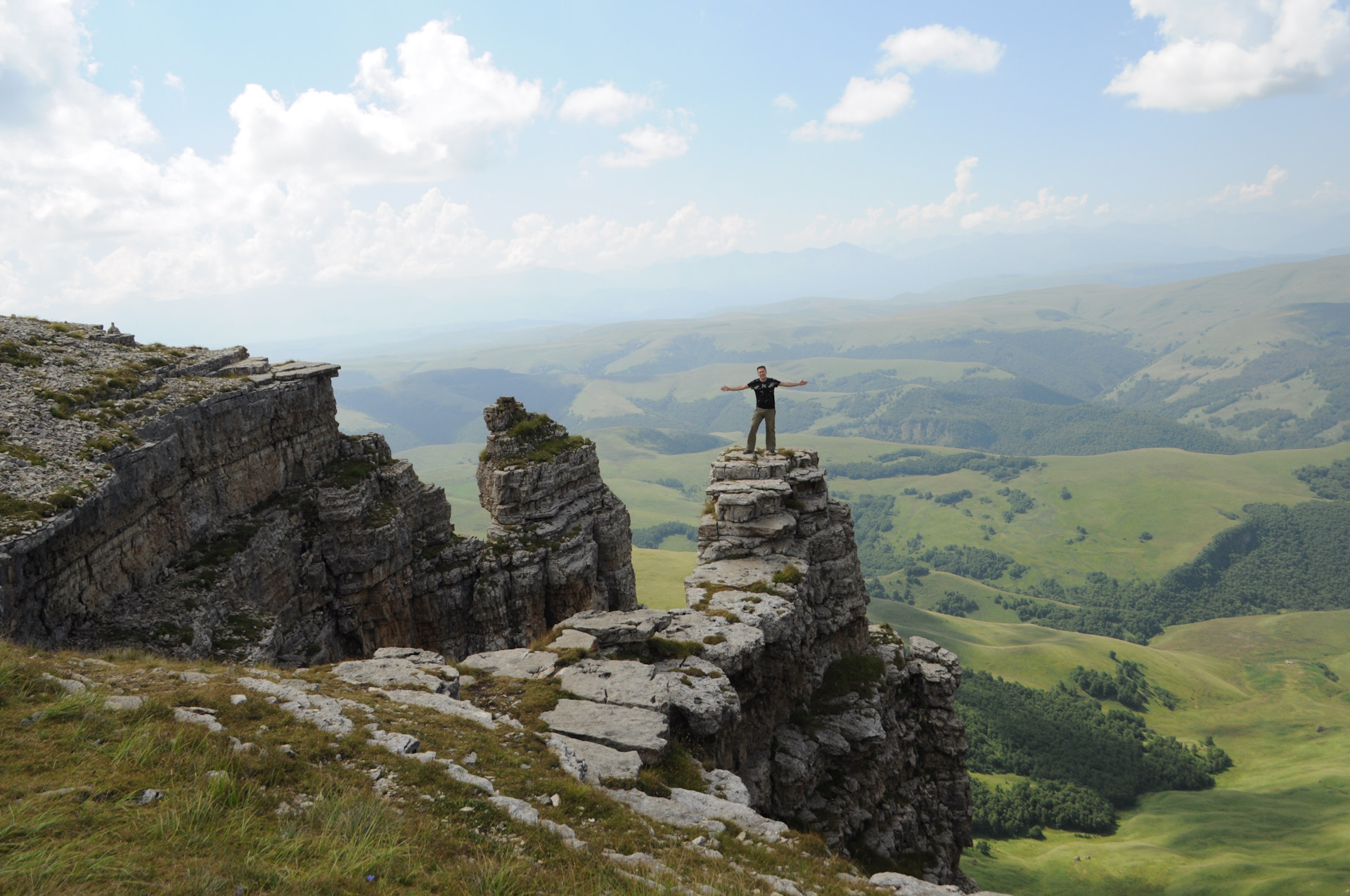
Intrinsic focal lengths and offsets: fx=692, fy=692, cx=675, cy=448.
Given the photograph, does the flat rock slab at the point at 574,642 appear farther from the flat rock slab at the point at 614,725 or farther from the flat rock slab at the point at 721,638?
the flat rock slab at the point at 614,725

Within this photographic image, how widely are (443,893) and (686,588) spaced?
2377cm

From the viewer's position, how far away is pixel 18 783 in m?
11.4

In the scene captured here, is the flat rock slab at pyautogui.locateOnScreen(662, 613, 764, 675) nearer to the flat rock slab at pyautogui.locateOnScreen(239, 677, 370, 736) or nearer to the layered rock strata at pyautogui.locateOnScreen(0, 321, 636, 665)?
the flat rock slab at pyautogui.locateOnScreen(239, 677, 370, 736)

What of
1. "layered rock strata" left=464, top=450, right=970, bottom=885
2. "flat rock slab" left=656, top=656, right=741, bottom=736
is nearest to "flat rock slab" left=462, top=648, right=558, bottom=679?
"layered rock strata" left=464, top=450, right=970, bottom=885

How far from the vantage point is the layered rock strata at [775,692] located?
2150 centimetres

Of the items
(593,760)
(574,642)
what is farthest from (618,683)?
(593,760)

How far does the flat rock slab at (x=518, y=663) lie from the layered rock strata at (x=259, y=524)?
9.90 metres

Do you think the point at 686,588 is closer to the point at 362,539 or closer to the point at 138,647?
the point at 362,539

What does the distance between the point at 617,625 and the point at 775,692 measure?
9.73 meters

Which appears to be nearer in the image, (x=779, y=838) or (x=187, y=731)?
(x=187, y=731)

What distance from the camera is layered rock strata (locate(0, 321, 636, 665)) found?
24656 millimetres

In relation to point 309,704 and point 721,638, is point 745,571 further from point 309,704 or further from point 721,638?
point 309,704

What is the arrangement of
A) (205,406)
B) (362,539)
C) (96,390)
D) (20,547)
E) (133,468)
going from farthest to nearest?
(362,539), (205,406), (96,390), (133,468), (20,547)

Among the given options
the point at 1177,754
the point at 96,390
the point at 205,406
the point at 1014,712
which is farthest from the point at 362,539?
the point at 1177,754
